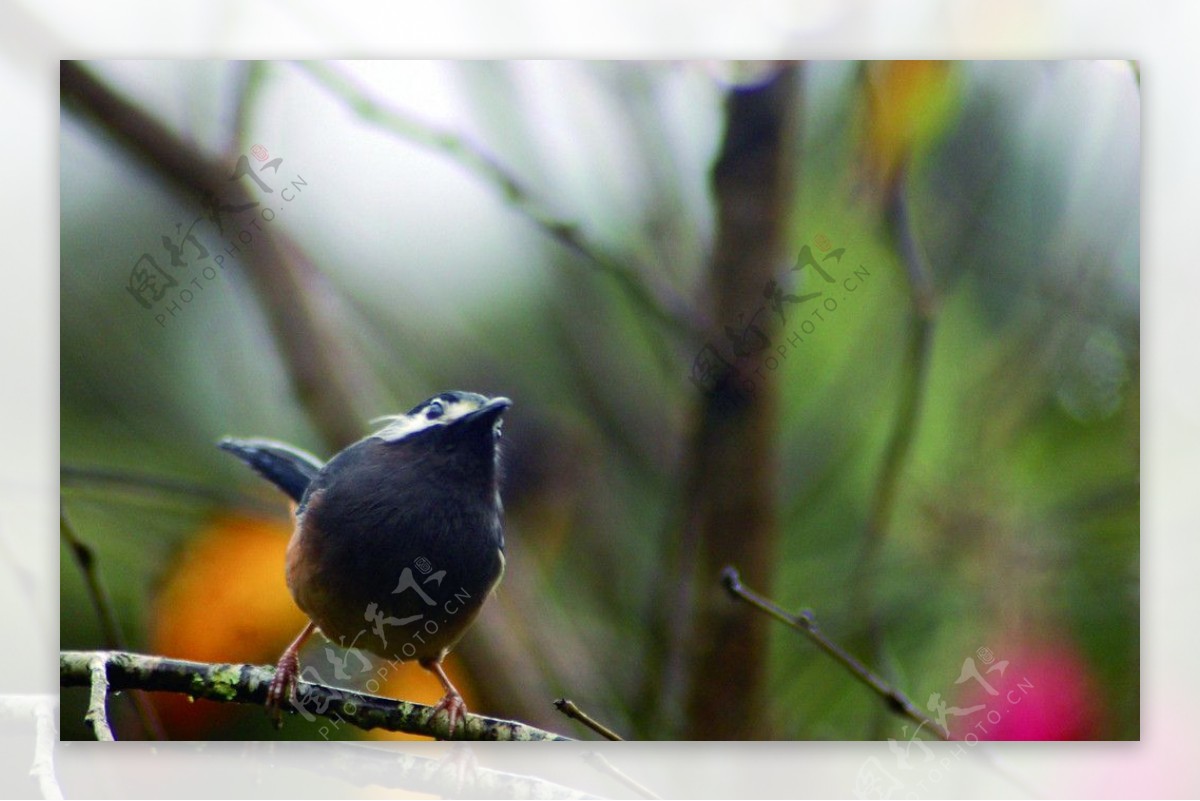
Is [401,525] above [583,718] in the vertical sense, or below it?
above

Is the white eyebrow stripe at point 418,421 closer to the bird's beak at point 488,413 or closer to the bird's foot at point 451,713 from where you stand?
the bird's beak at point 488,413

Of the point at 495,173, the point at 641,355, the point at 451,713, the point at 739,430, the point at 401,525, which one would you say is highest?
the point at 495,173

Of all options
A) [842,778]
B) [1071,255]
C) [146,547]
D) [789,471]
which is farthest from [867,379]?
[146,547]

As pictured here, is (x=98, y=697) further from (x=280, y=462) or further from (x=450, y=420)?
(x=450, y=420)

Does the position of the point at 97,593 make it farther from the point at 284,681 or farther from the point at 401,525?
the point at 401,525

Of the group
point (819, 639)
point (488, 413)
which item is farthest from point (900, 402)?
point (488, 413)

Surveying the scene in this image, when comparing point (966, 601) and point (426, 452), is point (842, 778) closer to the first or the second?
point (966, 601)

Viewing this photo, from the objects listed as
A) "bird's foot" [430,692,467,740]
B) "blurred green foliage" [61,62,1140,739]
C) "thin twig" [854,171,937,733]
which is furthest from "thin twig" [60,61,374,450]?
"thin twig" [854,171,937,733]
